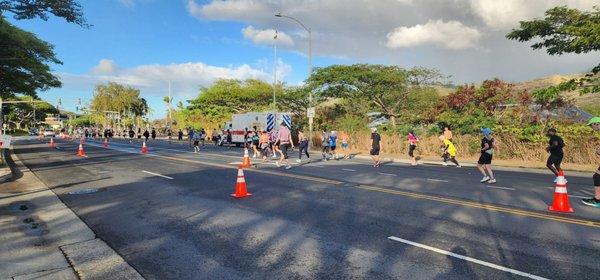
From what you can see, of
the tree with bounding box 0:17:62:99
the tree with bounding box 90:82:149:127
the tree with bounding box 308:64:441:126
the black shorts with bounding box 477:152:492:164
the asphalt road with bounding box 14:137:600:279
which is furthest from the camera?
the tree with bounding box 90:82:149:127

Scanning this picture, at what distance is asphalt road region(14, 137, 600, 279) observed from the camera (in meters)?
5.59

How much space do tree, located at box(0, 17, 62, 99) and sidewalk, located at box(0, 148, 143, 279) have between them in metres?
18.4

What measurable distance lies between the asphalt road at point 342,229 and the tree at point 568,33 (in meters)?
8.12

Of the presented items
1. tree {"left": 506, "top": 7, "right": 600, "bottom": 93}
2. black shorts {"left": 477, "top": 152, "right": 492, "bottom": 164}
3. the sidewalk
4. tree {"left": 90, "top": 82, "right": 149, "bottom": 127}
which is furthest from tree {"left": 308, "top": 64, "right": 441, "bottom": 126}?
tree {"left": 90, "top": 82, "right": 149, "bottom": 127}

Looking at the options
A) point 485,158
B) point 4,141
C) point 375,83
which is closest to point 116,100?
point 375,83

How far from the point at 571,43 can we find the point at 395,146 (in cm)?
1465

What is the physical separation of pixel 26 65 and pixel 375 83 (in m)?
27.6

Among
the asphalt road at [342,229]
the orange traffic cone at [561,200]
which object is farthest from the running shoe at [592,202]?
the orange traffic cone at [561,200]

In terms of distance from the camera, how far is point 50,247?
680 centimetres

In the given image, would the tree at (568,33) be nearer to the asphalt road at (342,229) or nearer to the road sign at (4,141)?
the asphalt road at (342,229)

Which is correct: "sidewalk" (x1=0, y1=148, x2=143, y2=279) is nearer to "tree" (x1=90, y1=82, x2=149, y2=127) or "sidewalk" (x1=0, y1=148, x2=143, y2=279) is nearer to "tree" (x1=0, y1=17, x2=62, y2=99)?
"tree" (x1=0, y1=17, x2=62, y2=99)

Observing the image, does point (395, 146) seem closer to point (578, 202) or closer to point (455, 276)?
point (578, 202)

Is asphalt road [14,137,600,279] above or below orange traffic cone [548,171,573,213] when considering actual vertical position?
below

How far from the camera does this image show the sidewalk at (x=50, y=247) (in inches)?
221
